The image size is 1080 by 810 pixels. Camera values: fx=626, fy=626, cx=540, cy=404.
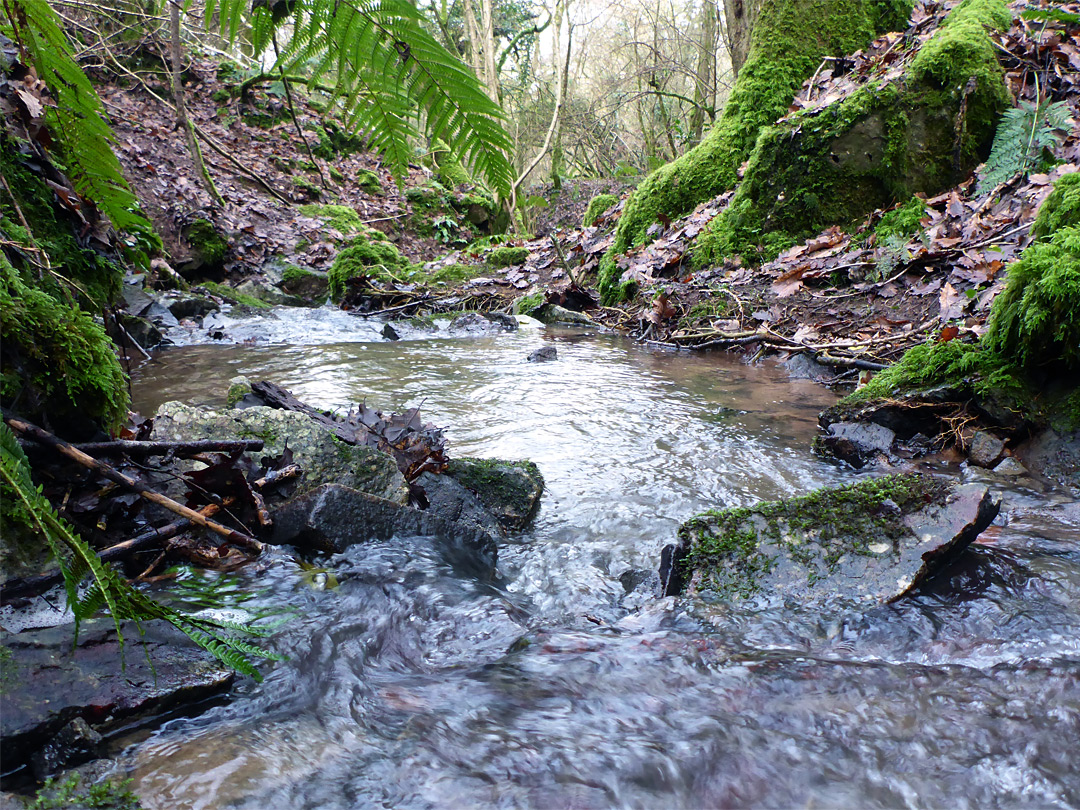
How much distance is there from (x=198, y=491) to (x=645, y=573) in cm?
167

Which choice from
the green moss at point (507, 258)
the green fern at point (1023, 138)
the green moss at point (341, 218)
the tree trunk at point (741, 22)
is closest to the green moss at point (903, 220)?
the green fern at point (1023, 138)

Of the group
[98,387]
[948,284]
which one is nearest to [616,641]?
[98,387]

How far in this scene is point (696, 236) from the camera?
8.35 m

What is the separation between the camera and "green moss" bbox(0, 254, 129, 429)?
1790 mm

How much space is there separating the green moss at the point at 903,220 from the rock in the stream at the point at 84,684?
22.2 ft

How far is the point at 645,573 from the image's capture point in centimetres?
240

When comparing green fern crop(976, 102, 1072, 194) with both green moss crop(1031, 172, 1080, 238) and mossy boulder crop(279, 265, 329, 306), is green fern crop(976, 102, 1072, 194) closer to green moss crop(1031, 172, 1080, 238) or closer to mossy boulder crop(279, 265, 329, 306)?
green moss crop(1031, 172, 1080, 238)

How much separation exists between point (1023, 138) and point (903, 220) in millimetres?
1116

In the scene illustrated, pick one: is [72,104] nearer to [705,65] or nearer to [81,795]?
[81,795]

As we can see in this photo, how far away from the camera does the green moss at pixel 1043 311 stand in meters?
2.85

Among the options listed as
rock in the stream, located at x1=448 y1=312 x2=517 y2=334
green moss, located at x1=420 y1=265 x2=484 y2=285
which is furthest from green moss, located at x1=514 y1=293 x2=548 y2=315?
green moss, located at x1=420 y1=265 x2=484 y2=285

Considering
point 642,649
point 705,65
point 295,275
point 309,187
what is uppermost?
point 705,65

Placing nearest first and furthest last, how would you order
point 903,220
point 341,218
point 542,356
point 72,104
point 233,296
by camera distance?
point 72,104 → point 903,220 → point 542,356 → point 233,296 → point 341,218

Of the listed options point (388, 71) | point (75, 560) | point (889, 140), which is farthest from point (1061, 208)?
point (75, 560)
